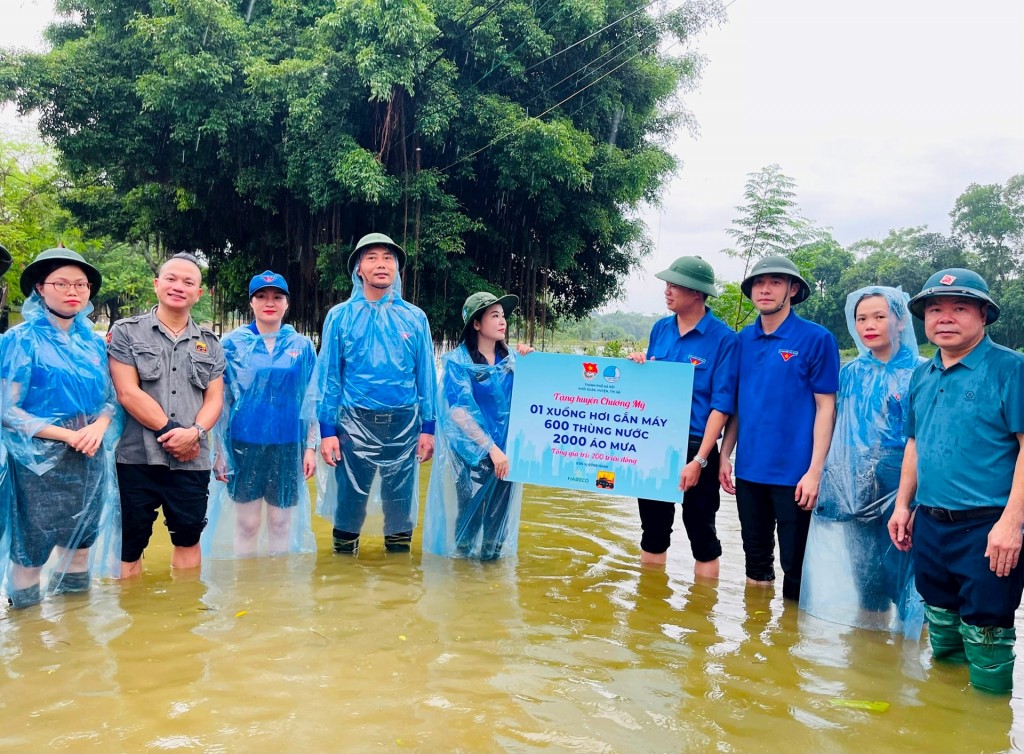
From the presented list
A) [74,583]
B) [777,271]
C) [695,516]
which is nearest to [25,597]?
[74,583]

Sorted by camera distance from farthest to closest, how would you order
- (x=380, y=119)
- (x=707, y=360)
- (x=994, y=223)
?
(x=994, y=223), (x=380, y=119), (x=707, y=360)

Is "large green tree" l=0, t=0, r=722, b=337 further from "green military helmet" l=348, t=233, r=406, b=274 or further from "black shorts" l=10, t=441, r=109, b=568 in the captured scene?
"black shorts" l=10, t=441, r=109, b=568

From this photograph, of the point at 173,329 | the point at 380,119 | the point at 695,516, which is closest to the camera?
the point at 173,329

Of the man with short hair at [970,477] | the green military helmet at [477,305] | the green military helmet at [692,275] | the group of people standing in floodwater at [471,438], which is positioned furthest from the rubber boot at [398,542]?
the man with short hair at [970,477]

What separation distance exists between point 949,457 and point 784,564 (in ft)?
3.66

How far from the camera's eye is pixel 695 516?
3.65 metres

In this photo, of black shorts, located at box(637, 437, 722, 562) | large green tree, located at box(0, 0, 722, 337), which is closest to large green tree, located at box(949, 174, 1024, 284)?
large green tree, located at box(0, 0, 722, 337)

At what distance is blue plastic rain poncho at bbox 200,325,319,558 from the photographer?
12.3 feet

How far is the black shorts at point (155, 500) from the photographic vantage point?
3.23 metres

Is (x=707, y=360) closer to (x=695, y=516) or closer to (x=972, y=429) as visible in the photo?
(x=695, y=516)

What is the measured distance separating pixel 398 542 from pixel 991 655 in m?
2.66

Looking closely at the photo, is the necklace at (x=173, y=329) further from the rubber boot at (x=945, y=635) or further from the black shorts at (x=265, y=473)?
the rubber boot at (x=945, y=635)

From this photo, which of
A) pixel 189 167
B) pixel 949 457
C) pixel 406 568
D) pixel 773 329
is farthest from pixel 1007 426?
pixel 189 167

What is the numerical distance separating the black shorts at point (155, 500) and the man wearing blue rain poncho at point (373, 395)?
0.60 m
